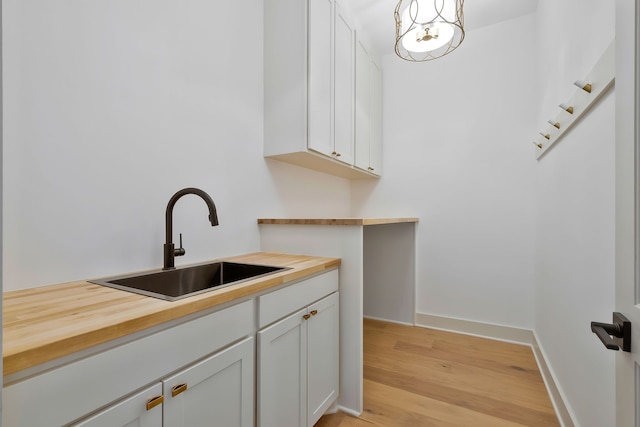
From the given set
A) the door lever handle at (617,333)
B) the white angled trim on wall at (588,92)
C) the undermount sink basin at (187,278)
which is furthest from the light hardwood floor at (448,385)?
the white angled trim on wall at (588,92)

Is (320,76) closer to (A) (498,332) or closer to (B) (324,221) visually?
(B) (324,221)

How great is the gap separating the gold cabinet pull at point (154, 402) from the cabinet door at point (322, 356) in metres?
0.67

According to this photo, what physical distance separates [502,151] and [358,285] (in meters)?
1.84

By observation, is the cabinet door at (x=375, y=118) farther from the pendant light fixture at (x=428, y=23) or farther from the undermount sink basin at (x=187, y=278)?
the undermount sink basin at (x=187, y=278)

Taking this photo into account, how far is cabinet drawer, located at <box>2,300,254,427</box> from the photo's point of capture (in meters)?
0.55

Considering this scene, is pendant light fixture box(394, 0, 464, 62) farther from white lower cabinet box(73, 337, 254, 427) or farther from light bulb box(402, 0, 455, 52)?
white lower cabinet box(73, 337, 254, 427)

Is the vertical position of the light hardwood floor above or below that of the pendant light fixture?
below

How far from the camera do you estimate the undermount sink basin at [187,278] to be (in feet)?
3.73

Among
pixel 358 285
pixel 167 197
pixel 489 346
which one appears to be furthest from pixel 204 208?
pixel 489 346

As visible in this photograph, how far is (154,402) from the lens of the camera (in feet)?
2.39

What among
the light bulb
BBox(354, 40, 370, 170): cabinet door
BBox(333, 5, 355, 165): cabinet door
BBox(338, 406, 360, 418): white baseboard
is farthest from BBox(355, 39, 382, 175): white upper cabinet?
BBox(338, 406, 360, 418): white baseboard

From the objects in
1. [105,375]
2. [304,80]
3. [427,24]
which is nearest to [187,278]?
[105,375]

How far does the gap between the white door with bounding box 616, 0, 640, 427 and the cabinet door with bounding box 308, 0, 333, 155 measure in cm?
136

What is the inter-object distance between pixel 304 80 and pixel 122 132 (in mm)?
1018
